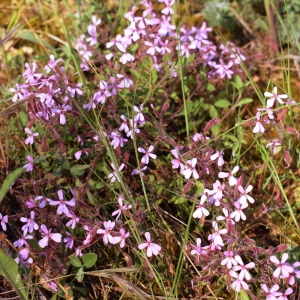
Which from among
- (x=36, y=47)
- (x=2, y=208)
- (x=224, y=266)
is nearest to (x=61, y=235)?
(x=2, y=208)

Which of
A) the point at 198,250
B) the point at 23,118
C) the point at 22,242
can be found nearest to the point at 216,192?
the point at 198,250

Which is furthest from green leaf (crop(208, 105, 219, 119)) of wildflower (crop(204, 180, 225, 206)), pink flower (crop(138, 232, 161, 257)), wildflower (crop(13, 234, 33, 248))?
wildflower (crop(13, 234, 33, 248))

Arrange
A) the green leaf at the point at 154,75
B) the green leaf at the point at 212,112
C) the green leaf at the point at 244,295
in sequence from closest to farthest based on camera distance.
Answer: the green leaf at the point at 244,295 → the green leaf at the point at 154,75 → the green leaf at the point at 212,112

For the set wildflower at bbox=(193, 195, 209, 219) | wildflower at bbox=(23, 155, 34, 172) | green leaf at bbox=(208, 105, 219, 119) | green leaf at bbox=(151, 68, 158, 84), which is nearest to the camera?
wildflower at bbox=(193, 195, 209, 219)

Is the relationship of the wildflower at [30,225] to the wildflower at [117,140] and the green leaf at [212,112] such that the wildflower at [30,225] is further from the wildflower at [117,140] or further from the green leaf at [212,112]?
the green leaf at [212,112]

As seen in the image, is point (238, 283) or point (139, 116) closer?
point (238, 283)

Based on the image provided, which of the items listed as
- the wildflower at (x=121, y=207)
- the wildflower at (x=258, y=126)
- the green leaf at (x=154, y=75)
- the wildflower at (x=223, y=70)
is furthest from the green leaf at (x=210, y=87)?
the wildflower at (x=121, y=207)

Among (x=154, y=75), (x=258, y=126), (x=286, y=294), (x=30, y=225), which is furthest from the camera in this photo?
(x=154, y=75)

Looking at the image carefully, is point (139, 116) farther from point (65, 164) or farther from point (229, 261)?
point (229, 261)

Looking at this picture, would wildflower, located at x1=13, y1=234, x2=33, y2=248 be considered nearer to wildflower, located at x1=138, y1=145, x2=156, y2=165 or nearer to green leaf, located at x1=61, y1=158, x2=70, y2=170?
green leaf, located at x1=61, y1=158, x2=70, y2=170
